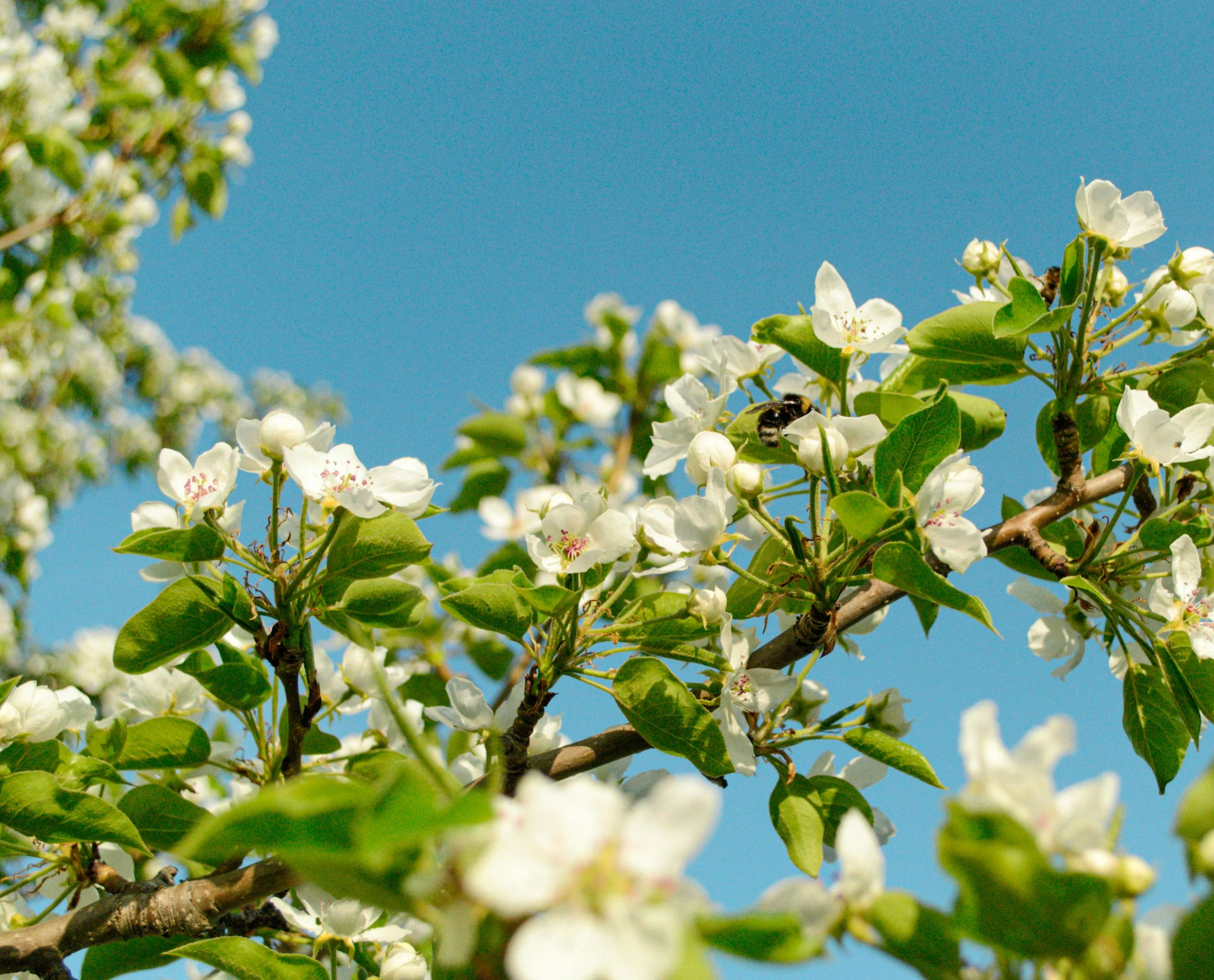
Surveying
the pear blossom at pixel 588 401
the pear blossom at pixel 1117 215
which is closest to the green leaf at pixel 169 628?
the pear blossom at pixel 1117 215

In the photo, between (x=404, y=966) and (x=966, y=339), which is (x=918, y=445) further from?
(x=404, y=966)

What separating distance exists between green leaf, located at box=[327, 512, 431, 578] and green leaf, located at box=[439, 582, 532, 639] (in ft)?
0.45

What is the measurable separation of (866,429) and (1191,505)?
2.11 ft

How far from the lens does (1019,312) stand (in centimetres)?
152

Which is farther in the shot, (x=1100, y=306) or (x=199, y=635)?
(x=1100, y=306)

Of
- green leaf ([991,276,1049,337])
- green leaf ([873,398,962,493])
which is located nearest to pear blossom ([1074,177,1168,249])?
green leaf ([991,276,1049,337])

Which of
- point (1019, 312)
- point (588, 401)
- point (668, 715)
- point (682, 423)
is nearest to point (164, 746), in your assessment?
point (668, 715)

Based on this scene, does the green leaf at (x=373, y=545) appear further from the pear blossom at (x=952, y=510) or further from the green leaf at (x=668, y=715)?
the pear blossom at (x=952, y=510)

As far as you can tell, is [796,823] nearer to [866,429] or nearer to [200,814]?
[866,429]

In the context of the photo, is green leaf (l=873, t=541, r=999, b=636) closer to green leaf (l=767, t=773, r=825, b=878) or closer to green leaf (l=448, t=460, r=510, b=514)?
green leaf (l=767, t=773, r=825, b=878)

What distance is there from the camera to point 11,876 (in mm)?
1674

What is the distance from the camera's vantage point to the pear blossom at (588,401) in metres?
3.76

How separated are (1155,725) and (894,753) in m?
0.50

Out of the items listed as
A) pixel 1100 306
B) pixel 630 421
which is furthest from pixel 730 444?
pixel 630 421
